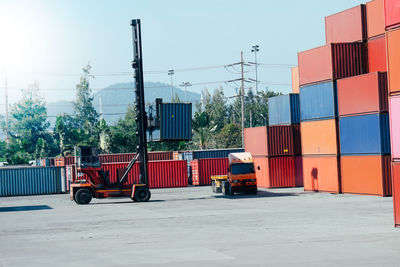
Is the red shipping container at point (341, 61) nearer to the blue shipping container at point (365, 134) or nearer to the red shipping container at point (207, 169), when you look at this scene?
the blue shipping container at point (365, 134)

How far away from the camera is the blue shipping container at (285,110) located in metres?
45.2

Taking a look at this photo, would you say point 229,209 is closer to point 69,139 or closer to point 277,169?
point 277,169

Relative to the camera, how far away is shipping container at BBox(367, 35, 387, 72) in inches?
1410

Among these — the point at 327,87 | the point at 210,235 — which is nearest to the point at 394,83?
the point at 210,235

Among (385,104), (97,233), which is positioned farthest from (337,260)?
(385,104)

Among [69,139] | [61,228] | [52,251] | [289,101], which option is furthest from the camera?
[69,139]

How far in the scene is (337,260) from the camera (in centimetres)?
1396

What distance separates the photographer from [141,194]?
3731cm

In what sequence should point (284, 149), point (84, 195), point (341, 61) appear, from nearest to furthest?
point (84, 195) → point (341, 61) → point (284, 149)

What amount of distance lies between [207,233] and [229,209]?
9482 millimetres

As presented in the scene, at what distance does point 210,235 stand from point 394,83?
7.54m

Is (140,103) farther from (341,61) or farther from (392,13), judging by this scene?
(392,13)

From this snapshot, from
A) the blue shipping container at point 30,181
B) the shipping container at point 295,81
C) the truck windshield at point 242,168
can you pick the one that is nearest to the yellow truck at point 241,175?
the truck windshield at point 242,168

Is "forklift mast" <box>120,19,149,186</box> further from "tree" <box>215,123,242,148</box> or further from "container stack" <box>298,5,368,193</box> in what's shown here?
"tree" <box>215,123,242,148</box>
